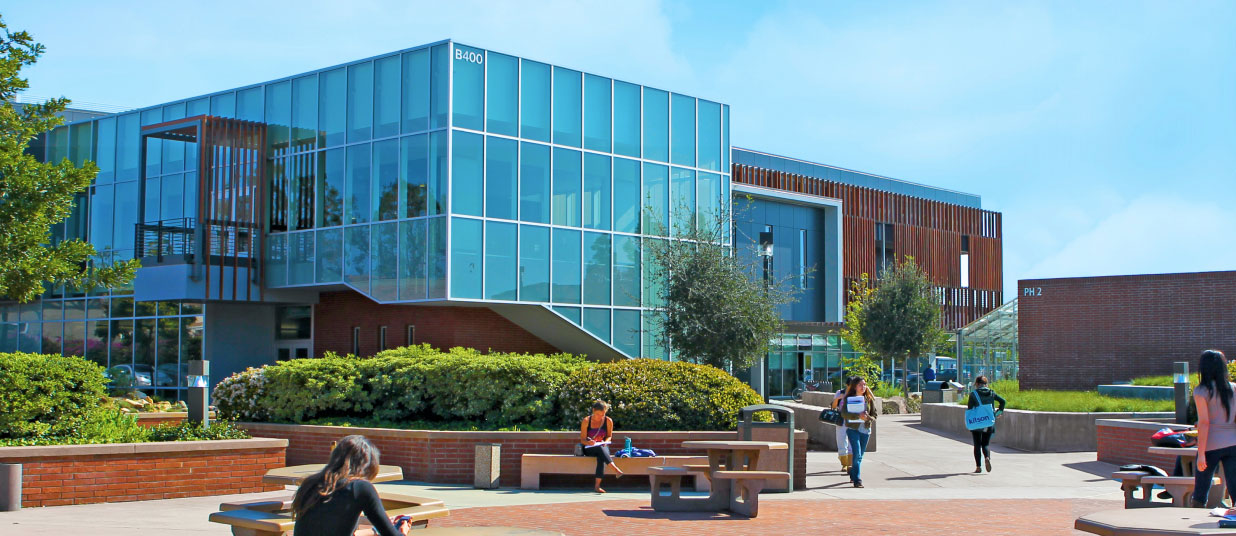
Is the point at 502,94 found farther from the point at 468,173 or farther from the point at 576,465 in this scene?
the point at 576,465

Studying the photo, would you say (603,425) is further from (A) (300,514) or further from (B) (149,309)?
(B) (149,309)

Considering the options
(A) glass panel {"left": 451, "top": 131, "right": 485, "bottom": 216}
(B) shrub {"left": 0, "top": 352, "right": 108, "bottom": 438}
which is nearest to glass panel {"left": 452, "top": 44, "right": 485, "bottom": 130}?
(A) glass panel {"left": 451, "top": 131, "right": 485, "bottom": 216}

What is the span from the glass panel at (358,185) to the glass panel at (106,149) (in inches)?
416

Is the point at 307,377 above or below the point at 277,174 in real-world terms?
below

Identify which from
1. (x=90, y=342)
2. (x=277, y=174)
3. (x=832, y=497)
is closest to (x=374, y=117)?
(x=277, y=174)

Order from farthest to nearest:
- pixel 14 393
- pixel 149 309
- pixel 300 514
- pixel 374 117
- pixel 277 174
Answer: pixel 149 309 < pixel 277 174 < pixel 374 117 < pixel 14 393 < pixel 300 514

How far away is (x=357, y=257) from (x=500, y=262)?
3556mm

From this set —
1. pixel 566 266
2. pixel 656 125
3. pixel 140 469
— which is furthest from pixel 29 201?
pixel 656 125

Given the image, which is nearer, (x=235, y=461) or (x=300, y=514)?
(x=300, y=514)

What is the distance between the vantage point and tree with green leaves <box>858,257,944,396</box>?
38094 mm

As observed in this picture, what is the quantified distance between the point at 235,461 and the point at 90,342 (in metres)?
22.0

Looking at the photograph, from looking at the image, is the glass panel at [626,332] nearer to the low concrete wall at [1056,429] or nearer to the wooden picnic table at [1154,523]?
the low concrete wall at [1056,429]

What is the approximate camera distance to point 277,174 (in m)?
29.4

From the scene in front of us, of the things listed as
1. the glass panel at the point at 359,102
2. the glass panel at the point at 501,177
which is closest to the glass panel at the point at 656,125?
the glass panel at the point at 501,177
